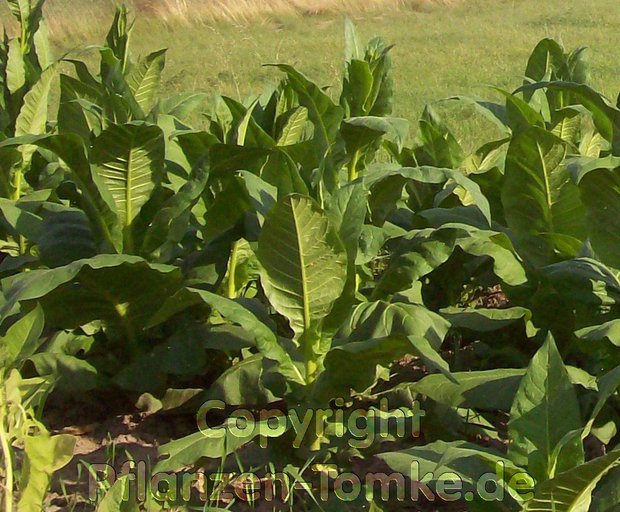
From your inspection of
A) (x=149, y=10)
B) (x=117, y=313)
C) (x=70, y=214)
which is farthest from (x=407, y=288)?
(x=149, y=10)

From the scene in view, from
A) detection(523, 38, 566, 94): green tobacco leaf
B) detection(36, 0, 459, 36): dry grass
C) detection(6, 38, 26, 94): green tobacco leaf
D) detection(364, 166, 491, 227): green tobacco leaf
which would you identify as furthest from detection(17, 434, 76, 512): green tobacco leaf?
detection(36, 0, 459, 36): dry grass

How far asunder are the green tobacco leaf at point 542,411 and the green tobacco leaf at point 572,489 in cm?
9

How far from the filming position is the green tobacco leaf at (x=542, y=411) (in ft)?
6.23

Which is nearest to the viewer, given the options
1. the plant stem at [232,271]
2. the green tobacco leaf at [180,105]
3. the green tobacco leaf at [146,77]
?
the plant stem at [232,271]

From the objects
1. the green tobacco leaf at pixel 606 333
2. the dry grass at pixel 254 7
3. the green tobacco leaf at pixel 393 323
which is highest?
the green tobacco leaf at pixel 606 333

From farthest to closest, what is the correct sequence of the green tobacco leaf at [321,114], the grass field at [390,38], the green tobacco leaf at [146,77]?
the grass field at [390,38]
the green tobacco leaf at [146,77]
the green tobacco leaf at [321,114]

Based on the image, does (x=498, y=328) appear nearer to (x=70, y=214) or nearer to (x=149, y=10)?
(x=70, y=214)

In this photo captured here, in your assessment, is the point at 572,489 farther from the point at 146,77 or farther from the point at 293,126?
the point at 146,77

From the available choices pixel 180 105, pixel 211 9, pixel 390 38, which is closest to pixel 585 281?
pixel 180 105

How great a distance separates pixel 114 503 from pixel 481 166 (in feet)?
6.10

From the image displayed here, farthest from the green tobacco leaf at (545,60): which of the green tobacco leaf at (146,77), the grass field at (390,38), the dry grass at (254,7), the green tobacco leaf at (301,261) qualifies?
the dry grass at (254,7)

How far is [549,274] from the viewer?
2.51 m

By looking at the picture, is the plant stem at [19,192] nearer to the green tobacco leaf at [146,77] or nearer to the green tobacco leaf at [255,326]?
the green tobacco leaf at [146,77]

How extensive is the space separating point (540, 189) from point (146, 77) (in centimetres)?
133
